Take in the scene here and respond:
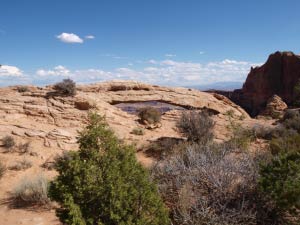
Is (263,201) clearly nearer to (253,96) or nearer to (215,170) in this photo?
(215,170)

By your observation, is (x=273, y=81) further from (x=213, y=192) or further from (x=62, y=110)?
(x=213, y=192)

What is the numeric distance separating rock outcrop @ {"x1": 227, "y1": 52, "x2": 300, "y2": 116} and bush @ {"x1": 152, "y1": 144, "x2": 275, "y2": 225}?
4253 centimetres

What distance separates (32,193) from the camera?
6.56 metres

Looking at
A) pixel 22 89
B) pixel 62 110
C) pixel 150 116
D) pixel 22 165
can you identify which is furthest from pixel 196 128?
pixel 22 89

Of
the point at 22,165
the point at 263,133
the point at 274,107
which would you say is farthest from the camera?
the point at 274,107

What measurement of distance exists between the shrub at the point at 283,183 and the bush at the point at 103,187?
1.66 m

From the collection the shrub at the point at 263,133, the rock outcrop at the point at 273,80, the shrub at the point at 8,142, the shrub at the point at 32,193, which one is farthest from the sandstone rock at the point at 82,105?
the rock outcrop at the point at 273,80

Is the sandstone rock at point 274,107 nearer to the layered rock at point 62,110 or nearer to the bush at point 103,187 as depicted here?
the layered rock at point 62,110

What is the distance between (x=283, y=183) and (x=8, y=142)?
9.14m

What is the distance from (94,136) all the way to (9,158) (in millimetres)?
6920

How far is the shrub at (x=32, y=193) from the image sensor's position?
6412 millimetres

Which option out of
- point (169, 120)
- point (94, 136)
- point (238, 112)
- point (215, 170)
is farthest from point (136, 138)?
point (238, 112)

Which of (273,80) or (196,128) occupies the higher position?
(273,80)

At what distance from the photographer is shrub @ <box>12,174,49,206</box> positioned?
21.0ft
